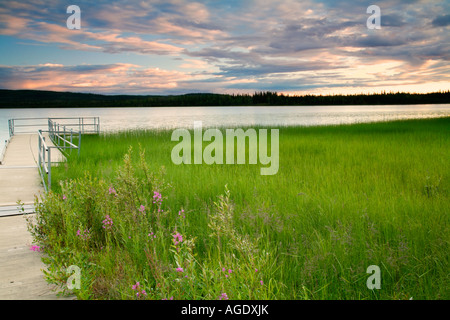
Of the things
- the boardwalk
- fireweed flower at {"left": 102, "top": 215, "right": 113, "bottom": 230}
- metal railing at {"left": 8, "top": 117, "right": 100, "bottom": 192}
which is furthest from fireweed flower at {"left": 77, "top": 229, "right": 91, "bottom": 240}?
metal railing at {"left": 8, "top": 117, "right": 100, "bottom": 192}

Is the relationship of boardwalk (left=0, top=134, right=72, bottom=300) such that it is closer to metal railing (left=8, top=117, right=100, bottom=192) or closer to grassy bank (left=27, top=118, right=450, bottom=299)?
grassy bank (left=27, top=118, right=450, bottom=299)

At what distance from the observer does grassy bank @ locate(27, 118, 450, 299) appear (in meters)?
3.47

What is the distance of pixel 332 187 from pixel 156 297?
543 cm

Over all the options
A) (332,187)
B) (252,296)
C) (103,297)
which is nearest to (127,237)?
(103,297)

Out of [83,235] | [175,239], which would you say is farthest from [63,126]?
[175,239]

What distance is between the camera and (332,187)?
7711 mm

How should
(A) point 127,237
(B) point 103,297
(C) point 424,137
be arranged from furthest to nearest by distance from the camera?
1. (C) point 424,137
2. (A) point 127,237
3. (B) point 103,297

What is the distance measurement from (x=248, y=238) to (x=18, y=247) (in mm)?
3462

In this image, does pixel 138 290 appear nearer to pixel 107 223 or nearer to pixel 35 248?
pixel 107 223

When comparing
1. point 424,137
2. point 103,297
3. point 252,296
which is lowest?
point 103,297

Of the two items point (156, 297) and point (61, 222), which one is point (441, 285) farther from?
point (61, 222)

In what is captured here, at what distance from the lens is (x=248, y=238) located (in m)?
4.55

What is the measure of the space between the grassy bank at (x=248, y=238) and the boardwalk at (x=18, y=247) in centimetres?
22

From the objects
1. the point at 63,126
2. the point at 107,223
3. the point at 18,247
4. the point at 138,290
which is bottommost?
the point at 18,247
